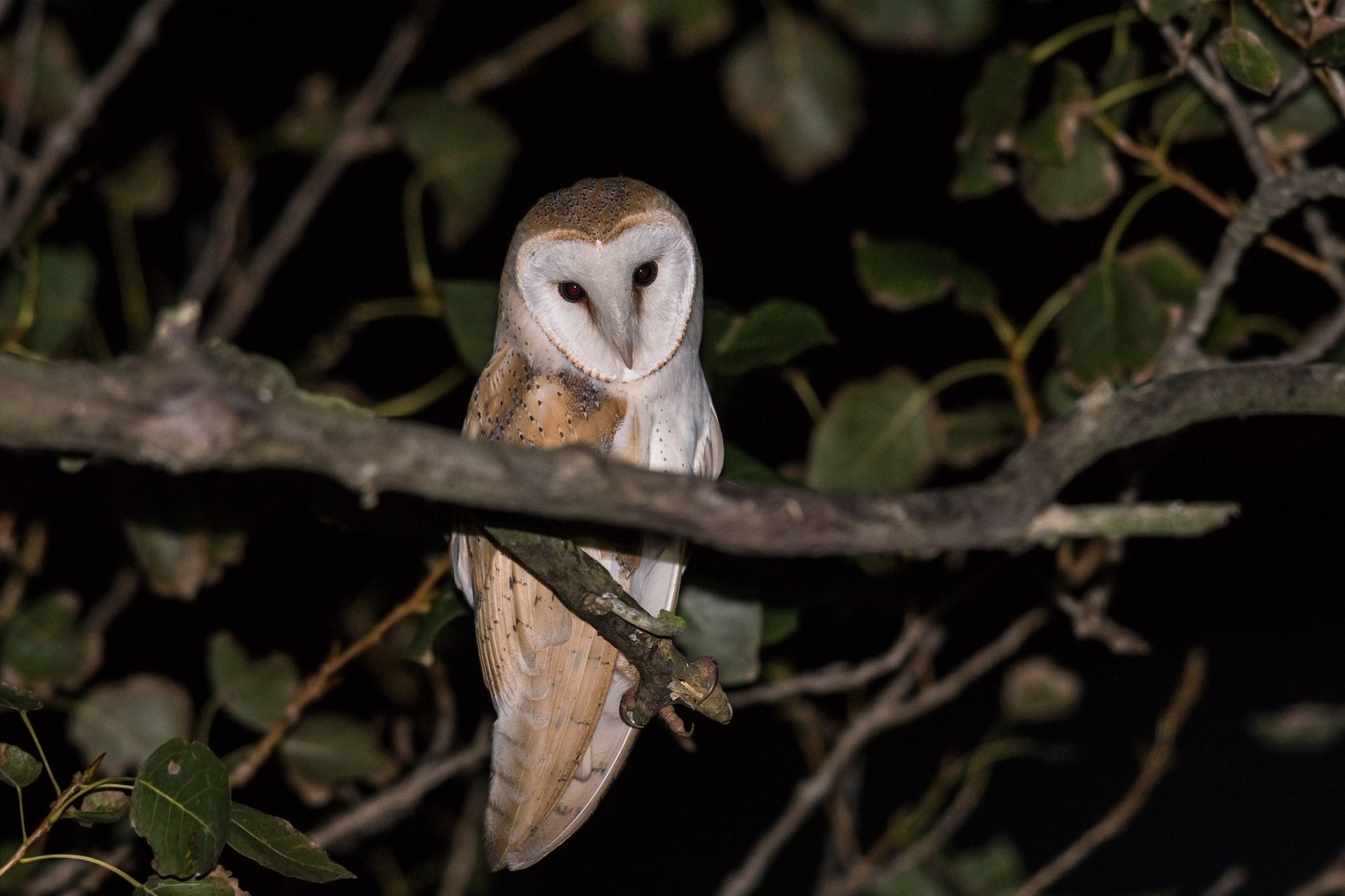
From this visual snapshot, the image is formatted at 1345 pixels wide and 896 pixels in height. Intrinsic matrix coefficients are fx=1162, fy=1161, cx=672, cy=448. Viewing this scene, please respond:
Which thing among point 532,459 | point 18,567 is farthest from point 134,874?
point 532,459

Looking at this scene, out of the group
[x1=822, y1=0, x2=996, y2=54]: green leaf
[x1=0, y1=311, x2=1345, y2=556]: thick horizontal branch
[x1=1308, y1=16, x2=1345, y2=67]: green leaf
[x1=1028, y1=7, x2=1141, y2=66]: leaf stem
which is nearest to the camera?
[x1=0, y1=311, x2=1345, y2=556]: thick horizontal branch

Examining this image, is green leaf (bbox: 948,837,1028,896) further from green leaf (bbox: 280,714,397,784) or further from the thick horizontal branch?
the thick horizontal branch

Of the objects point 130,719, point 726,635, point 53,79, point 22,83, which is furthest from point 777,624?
point 53,79

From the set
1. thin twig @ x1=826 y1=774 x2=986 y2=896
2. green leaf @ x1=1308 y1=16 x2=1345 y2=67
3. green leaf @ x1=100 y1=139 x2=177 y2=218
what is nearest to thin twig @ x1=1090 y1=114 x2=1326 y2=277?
green leaf @ x1=1308 y1=16 x2=1345 y2=67

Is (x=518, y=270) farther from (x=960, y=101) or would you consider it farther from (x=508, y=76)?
(x=960, y=101)

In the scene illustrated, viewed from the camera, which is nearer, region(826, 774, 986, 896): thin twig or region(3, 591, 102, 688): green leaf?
region(3, 591, 102, 688): green leaf

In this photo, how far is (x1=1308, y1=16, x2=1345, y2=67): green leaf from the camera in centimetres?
A: 95

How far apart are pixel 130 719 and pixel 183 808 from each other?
2.60ft

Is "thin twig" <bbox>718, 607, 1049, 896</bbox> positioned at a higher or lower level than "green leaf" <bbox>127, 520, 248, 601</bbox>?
lower

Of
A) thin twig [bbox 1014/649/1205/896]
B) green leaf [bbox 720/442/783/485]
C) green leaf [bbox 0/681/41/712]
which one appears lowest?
thin twig [bbox 1014/649/1205/896]

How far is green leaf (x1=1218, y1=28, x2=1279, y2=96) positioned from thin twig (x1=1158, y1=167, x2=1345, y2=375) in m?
0.09

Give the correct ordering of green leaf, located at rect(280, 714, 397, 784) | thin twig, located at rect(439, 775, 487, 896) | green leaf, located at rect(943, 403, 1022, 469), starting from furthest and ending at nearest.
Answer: thin twig, located at rect(439, 775, 487, 896) → green leaf, located at rect(943, 403, 1022, 469) → green leaf, located at rect(280, 714, 397, 784)

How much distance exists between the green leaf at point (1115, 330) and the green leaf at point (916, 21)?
351 mm

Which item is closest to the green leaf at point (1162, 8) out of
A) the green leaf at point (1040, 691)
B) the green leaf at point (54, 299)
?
the green leaf at point (1040, 691)
